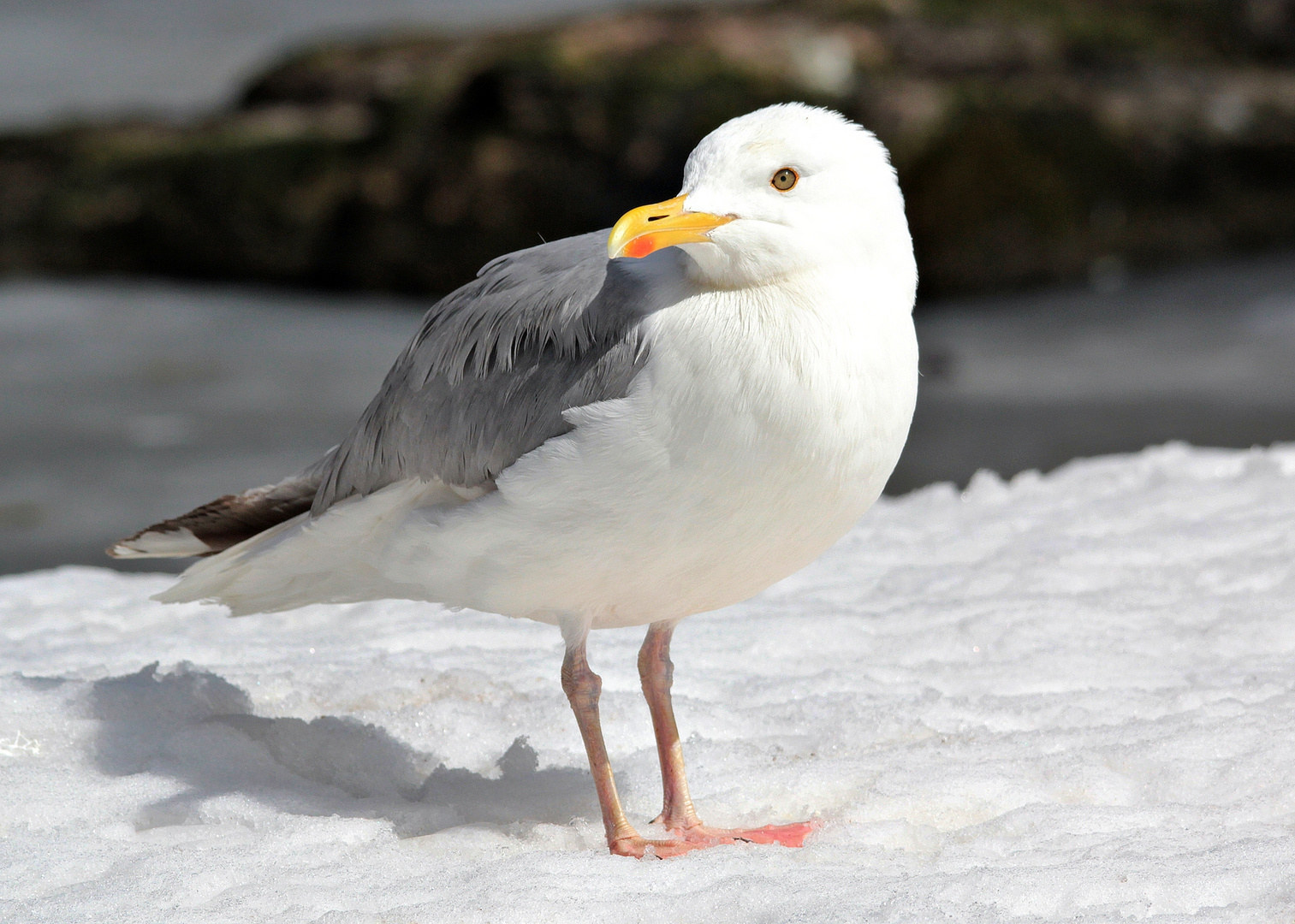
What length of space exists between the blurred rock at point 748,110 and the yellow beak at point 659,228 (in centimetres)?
949

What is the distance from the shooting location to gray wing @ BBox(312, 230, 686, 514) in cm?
297

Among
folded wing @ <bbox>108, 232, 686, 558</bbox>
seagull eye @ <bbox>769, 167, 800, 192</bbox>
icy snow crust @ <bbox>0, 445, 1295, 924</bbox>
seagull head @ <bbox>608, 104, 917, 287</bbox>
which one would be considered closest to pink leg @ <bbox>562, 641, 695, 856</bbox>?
icy snow crust @ <bbox>0, 445, 1295, 924</bbox>

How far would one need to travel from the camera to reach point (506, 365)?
124 inches

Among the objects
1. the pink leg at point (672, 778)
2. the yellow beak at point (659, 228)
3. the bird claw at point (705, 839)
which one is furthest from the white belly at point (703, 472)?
the bird claw at point (705, 839)

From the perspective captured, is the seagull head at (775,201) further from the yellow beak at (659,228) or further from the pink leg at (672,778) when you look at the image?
the pink leg at (672,778)

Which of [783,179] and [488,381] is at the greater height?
[783,179]

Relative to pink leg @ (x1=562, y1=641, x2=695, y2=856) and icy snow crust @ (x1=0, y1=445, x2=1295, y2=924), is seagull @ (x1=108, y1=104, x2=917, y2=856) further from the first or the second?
icy snow crust @ (x1=0, y1=445, x2=1295, y2=924)

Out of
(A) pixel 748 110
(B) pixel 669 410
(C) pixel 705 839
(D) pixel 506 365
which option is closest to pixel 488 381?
(D) pixel 506 365

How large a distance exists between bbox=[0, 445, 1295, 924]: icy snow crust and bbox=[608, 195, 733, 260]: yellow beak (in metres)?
1.29

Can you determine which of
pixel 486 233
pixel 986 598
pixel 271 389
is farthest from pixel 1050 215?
pixel 986 598

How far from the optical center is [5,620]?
491 cm

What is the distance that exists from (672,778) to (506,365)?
108 centimetres

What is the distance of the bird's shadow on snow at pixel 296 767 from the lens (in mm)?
3361

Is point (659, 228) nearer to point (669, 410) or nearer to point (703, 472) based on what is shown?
point (669, 410)
